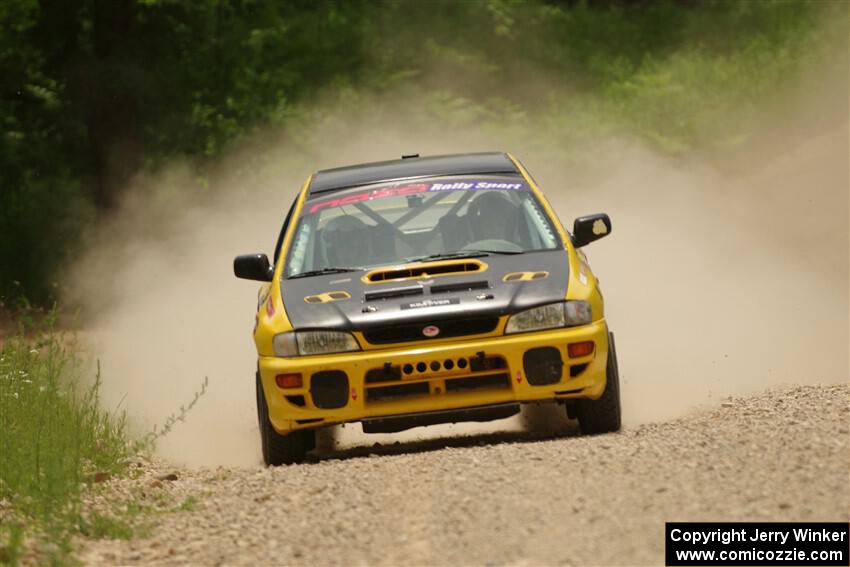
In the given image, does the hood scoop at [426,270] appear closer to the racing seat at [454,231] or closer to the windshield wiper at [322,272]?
the windshield wiper at [322,272]

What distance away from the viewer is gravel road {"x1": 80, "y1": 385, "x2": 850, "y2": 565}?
6.91 metres

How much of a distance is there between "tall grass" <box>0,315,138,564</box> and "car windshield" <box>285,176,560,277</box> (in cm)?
163

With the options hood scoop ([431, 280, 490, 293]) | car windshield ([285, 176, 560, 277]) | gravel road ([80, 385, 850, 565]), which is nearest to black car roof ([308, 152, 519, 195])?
car windshield ([285, 176, 560, 277])

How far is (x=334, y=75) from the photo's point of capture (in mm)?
27391

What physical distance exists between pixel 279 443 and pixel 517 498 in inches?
99.7

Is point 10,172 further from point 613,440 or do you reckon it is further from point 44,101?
point 613,440

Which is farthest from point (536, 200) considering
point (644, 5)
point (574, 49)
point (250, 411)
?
point (644, 5)

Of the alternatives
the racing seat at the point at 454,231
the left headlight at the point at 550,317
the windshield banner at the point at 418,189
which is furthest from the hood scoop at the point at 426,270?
the windshield banner at the point at 418,189

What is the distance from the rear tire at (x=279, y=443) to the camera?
9.77 m

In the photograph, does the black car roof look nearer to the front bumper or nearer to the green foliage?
the front bumper

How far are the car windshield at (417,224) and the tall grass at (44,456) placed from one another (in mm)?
1626

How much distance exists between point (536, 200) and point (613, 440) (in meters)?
2.23

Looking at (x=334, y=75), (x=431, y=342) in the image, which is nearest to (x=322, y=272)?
(x=431, y=342)

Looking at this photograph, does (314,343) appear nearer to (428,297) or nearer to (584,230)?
(428,297)
